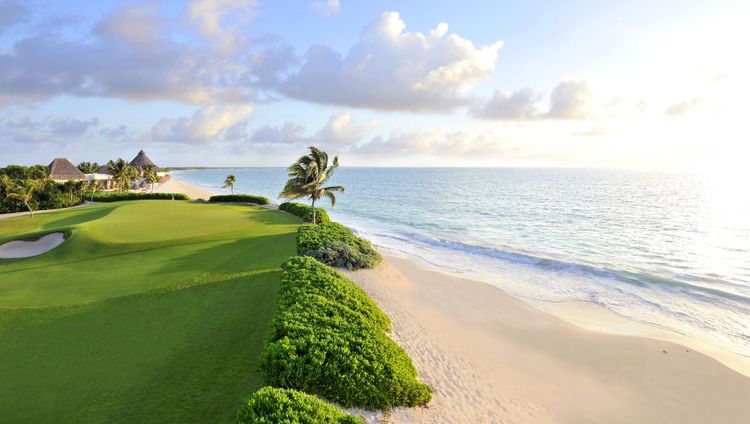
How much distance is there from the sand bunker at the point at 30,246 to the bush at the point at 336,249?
18392 millimetres

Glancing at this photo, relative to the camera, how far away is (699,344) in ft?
52.7

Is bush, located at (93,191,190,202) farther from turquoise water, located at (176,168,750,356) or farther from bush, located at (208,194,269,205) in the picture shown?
turquoise water, located at (176,168,750,356)

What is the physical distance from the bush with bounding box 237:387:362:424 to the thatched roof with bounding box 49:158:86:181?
74.0 meters

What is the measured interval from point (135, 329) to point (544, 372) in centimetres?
1423

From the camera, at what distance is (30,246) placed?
26.2m

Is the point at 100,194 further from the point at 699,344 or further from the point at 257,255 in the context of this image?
the point at 699,344

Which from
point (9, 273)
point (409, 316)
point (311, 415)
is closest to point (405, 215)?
point (409, 316)

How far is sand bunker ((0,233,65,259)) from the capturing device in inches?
994

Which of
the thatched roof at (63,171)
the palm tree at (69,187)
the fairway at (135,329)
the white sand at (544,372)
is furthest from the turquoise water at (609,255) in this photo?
the thatched roof at (63,171)

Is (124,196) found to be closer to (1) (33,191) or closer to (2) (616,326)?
(1) (33,191)

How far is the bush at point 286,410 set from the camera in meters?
6.50

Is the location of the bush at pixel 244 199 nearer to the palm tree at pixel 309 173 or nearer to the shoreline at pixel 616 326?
the palm tree at pixel 309 173

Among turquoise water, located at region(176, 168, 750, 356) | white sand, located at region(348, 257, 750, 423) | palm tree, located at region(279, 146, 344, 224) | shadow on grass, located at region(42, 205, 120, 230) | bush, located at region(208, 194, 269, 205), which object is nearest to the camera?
white sand, located at region(348, 257, 750, 423)

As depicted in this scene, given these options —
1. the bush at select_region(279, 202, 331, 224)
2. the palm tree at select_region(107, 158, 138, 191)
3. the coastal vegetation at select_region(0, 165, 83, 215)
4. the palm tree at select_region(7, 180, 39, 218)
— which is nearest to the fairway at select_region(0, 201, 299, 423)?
the bush at select_region(279, 202, 331, 224)
